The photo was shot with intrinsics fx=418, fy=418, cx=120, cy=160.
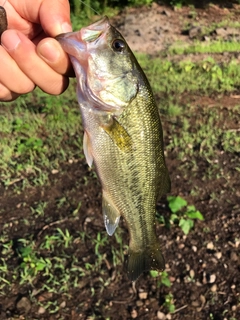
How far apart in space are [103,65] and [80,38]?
0.17 meters

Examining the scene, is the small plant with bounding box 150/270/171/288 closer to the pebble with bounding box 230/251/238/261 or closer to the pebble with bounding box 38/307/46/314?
the pebble with bounding box 230/251/238/261

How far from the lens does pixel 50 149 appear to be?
4.43 metres

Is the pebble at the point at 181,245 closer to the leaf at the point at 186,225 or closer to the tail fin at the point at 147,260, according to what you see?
the leaf at the point at 186,225

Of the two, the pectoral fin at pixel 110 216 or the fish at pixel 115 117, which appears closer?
the fish at pixel 115 117

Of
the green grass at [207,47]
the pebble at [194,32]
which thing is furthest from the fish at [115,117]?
the pebble at [194,32]

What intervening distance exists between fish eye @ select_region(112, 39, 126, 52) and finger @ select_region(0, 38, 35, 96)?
1.46 feet

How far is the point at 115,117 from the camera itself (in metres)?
1.95

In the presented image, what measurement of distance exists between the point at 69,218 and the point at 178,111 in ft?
6.65

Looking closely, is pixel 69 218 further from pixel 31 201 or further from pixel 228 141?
pixel 228 141

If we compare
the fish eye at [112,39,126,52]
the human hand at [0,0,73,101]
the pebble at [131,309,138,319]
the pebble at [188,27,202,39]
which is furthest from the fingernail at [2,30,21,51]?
the pebble at [188,27,202,39]

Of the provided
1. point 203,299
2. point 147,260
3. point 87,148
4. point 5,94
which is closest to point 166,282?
→ point 203,299

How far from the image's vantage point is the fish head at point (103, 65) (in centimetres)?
182

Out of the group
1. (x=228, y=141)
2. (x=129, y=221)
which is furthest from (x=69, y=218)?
(x=228, y=141)

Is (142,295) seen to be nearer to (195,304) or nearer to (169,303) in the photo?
(169,303)
